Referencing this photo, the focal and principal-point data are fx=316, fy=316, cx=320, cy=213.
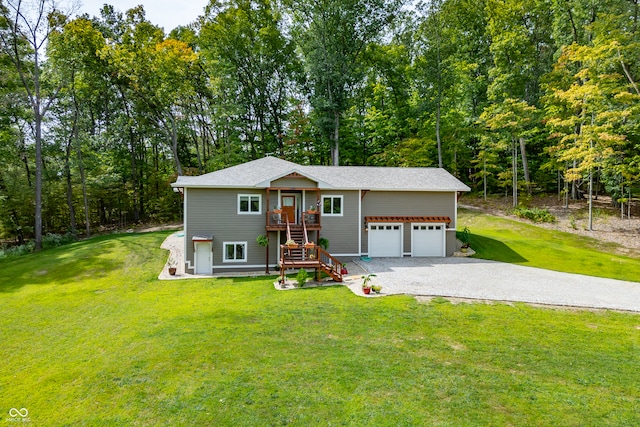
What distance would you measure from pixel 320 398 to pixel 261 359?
6.13ft

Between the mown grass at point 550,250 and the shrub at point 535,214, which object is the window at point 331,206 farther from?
the shrub at point 535,214

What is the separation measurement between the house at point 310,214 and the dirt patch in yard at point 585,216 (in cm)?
985

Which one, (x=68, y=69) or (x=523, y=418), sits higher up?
(x=68, y=69)

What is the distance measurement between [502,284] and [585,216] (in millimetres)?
16508

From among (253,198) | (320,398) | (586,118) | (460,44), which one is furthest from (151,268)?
(460,44)

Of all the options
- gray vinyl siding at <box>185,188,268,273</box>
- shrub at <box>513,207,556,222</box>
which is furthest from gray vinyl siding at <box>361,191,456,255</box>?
shrub at <box>513,207,556,222</box>

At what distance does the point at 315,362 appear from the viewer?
6.82 m

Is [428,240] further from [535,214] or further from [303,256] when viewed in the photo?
[535,214]

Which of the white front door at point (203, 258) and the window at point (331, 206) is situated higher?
the window at point (331, 206)

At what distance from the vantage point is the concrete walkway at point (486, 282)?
426 inches

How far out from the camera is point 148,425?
5012 mm

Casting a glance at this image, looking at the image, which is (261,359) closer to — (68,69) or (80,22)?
(68,69)

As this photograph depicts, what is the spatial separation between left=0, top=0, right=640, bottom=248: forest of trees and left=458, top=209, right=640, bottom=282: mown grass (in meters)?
4.68

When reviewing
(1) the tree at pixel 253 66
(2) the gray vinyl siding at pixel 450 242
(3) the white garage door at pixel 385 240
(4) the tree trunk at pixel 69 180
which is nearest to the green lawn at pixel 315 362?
(3) the white garage door at pixel 385 240
